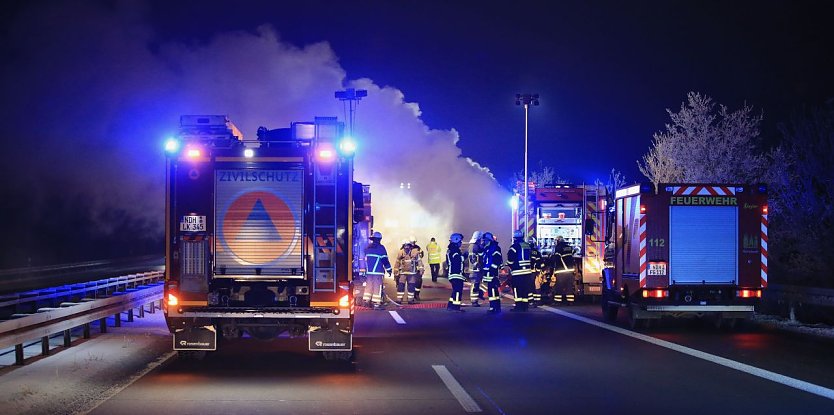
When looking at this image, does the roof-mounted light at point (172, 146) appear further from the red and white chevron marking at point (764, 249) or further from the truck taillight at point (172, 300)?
the red and white chevron marking at point (764, 249)

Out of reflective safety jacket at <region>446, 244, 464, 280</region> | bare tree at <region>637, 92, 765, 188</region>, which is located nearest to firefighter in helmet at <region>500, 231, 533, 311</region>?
reflective safety jacket at <region>446, 244, 464, 280</region>

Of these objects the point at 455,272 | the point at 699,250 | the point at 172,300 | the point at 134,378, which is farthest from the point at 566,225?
the point at 134,378

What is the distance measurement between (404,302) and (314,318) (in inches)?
500

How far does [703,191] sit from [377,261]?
8153mm

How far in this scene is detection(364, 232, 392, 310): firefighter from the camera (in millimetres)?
21281

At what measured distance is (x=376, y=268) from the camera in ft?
70.1

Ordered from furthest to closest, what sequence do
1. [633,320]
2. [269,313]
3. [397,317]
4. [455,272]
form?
[455,272], [397,317], [633,320], [269,313]

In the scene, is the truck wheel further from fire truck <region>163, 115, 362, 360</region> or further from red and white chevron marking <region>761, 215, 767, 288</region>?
fire truck <region>163, 115, 362, 360</region>

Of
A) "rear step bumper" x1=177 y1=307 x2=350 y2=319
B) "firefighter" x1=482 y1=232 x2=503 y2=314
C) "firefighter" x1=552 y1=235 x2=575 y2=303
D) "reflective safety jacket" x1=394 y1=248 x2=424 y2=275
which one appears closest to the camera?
"rear step bumper" x1=177 y1=307 x2=350 y2=319

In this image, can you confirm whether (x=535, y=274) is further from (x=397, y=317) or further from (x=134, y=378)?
(x=134, y=378)

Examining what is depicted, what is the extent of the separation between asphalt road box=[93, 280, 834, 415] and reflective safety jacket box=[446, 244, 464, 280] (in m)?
4.40

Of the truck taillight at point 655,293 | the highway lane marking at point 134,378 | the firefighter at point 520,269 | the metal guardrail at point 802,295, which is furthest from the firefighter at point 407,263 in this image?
the highway lane marking at point 134,378

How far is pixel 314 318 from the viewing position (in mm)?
11305

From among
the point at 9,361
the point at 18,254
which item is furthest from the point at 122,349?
the point at 18,254
